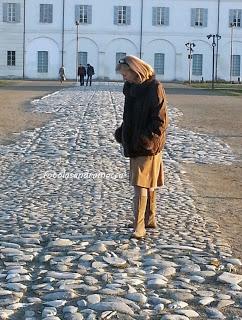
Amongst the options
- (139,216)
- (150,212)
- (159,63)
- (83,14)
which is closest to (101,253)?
(139,216)

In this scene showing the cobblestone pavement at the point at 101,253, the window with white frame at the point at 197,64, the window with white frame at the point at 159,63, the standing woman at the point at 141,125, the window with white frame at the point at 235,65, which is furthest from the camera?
the window with white frame at the point at 235,65

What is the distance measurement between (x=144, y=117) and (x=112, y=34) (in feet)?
179

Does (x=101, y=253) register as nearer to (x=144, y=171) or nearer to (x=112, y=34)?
(x=144, y=171)

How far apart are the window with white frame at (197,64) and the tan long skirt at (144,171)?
55294 mm

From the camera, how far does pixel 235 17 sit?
200ft

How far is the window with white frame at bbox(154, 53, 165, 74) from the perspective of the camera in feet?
197

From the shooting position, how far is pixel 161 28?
60.2 meters

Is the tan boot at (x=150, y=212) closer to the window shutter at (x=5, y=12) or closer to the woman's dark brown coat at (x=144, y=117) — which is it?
the woman's dark brown coat at (x=144, y=117)

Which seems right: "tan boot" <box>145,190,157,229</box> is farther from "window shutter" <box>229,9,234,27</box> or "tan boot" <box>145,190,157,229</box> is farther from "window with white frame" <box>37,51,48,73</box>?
"window shutter" <box>229,9,234,27</box>

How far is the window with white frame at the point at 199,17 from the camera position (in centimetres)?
6028

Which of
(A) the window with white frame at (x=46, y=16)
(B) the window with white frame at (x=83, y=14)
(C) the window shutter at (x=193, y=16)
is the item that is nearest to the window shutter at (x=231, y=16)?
(C) the window shutter at (x=193, y=16)

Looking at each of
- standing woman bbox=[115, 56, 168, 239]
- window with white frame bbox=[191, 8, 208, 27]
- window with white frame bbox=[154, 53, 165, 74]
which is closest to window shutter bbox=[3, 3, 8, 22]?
window with white frame bbox=[154, 53, 165, 74]

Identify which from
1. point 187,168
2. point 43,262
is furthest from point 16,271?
point 187,168

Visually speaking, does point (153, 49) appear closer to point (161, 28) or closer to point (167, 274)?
Answer: point (161, 28)
